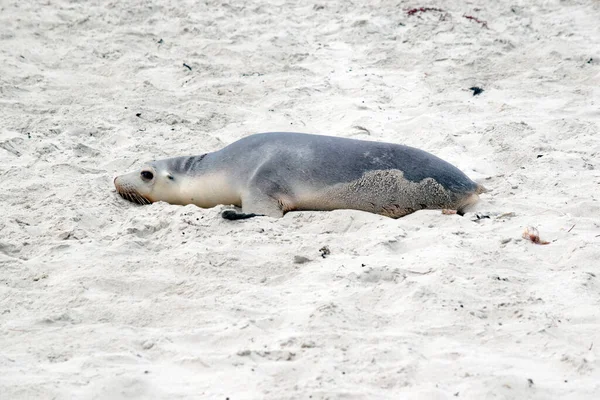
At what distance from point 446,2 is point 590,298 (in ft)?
18.9

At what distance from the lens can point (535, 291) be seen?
3561 millimetres

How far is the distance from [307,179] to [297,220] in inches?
15.6

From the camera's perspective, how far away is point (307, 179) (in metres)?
5.01

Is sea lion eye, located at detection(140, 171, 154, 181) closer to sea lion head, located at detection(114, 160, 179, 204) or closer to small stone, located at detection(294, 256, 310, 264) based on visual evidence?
sea lion head, located at detection(114, 160, 179, 204)

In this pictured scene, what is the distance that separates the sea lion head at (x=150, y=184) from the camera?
16.7 ft

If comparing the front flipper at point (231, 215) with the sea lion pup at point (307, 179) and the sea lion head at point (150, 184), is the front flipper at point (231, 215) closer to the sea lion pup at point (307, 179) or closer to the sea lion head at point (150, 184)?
the sea lion pup at point (307, 179)

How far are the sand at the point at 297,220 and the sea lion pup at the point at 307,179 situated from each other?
0.19m

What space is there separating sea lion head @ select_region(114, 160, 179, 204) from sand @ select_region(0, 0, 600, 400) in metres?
0.09

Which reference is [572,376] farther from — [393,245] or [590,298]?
[393,245]

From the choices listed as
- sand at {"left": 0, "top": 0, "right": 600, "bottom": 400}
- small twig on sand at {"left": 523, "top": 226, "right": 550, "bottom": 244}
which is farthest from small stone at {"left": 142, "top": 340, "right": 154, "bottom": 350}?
small twig on sand at {"left": 523, "top": 226, "right": 550, "bottom": 244}

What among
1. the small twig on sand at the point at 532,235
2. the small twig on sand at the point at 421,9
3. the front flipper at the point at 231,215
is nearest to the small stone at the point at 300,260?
the front flipper at the point at 231,215

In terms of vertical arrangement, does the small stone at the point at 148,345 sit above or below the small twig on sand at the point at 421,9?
above

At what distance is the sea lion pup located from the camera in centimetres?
486

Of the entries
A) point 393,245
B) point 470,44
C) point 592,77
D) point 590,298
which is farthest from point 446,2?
point 590,298
